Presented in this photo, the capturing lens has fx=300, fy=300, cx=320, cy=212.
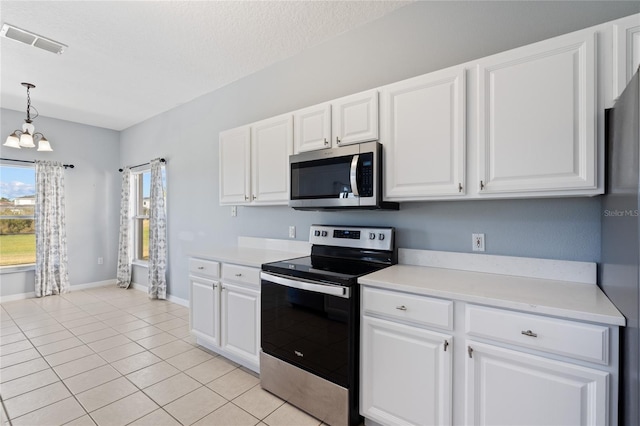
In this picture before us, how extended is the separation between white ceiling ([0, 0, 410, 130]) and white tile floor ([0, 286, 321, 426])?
2796 mm

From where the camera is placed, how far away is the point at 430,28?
2125mm

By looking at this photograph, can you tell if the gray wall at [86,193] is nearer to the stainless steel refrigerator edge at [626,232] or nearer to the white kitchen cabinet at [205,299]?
the white kitchen cabinet at [205,299]

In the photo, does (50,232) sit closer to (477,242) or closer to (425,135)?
(425,135)

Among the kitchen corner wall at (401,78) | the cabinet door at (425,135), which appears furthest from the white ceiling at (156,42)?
the cabinet door at (425,135)

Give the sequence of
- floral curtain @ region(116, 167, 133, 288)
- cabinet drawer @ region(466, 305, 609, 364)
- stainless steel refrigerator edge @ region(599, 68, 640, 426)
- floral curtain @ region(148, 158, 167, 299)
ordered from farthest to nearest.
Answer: floral curtain @ region(116, 167, 133, 288), floral curtain @ region(148, 158, 167, 299), cabinet drawer @ region(466, 305, 609, 364), stainless steel refrigerator edge @ region(599, 68, 640, 426)

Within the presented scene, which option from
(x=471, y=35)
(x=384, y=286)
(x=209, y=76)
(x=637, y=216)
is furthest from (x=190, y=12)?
(x=637, y=216)

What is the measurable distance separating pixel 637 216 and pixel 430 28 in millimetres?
1755

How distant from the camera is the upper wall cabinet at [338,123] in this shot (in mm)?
2020

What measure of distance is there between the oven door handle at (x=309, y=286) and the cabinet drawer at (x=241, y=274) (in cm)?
12

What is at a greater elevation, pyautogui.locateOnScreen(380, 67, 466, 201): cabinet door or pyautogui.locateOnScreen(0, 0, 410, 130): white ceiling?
pyautogui.locateOnScreen(0, 0, 410, 130): white ceiling

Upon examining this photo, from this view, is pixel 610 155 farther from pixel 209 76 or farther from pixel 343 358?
pixel 209 76

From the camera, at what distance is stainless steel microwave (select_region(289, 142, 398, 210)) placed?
6.41 ft

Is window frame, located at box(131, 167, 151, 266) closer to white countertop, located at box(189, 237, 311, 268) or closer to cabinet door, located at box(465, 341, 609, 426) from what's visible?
white countertop, located at box(189, 237, 311, 268)

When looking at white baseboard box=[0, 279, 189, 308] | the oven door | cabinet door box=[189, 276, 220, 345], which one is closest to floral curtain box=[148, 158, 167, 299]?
white baseboard box=[0, 279, 189, 308]
